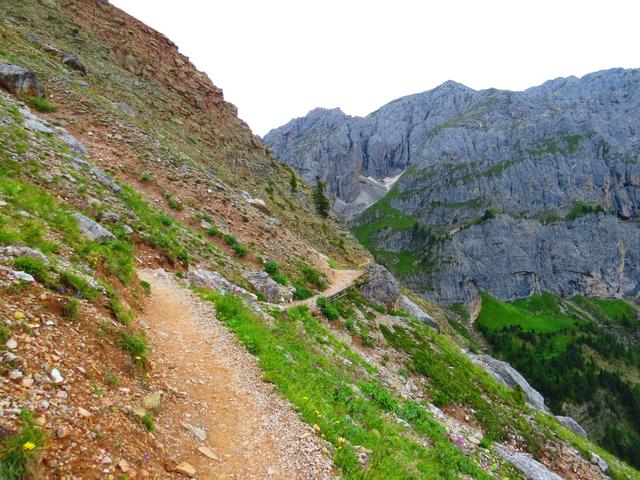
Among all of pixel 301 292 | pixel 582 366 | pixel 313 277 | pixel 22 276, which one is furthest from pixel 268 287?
pixel 582 366

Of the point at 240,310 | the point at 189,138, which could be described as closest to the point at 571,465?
the point at 240,310

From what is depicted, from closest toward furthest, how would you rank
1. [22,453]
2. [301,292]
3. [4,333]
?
[22,453]
[4,333]
[301,292]

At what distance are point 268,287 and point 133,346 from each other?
47.0 feet

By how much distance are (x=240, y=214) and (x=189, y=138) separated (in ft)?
64.3

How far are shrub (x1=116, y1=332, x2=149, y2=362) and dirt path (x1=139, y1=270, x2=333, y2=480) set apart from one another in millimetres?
740

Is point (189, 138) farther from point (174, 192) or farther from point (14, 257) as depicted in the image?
point (14, 257)

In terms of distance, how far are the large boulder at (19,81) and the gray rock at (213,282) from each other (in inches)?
767

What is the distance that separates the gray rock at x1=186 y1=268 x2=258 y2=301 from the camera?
18.1m

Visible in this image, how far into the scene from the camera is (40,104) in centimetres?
2559

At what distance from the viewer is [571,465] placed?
23.7 metres

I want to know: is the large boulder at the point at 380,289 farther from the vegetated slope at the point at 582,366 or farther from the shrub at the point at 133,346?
the vegetated slope at the point at 582,366

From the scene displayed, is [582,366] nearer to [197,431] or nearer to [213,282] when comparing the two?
[213,282]

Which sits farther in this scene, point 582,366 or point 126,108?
point 582,366

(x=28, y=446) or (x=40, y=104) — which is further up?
(x=40, y=104)
